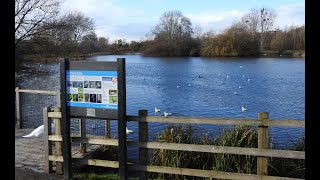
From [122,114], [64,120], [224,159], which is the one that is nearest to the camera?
[122,114]

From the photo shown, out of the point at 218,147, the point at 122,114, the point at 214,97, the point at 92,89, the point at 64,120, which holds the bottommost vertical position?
the point at 214,97

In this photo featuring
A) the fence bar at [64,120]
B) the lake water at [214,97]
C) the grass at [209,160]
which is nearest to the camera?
the fence bar at [64,120]

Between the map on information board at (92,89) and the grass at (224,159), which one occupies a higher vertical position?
the map on information board at (92,89)

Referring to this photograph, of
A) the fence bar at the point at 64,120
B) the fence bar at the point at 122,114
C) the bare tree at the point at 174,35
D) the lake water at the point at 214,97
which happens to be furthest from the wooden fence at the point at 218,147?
the bare tree at the point at 174,35

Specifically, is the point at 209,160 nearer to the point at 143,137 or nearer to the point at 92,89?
the point at 143,137

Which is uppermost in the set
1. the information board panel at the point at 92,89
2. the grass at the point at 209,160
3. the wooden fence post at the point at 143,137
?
the information board panel at the point at 92,89

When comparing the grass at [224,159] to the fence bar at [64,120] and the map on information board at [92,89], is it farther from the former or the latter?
the map on information board at [92,89]

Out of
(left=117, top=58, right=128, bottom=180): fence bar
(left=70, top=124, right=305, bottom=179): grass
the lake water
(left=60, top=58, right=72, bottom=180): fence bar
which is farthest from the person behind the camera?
the lake water

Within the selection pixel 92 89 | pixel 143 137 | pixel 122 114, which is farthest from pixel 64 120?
pixel 143 137

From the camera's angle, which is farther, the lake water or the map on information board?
the lake water

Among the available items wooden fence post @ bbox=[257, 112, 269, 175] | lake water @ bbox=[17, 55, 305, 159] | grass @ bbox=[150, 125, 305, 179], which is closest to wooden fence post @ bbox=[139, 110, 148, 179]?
grass @ bbox=[150, 125, 305, 179]

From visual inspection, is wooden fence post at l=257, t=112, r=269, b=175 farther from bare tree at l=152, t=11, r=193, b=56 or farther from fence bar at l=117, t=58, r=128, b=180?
bare tree at l=152, t=11, r=193, b=56

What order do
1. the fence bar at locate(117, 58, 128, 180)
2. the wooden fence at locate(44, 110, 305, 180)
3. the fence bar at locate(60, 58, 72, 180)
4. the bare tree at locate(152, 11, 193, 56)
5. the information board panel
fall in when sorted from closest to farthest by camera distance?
1. the wooden fence at locate(44, 110, 305, 180)
2. the fence bar at locate(117, 58, 128, 180)
3. the information board panel
4. the fence bar at locate(60, 58, 72, 180)
5. the bare tree at locate(152, 11, 193, 56)
